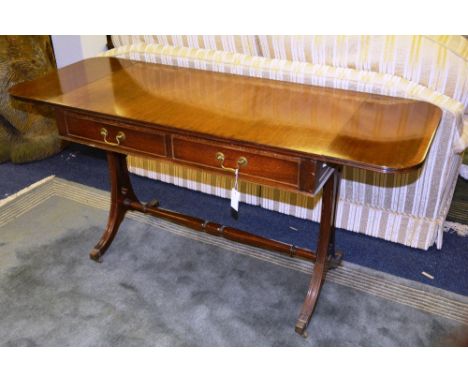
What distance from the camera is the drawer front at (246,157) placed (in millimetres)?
1538

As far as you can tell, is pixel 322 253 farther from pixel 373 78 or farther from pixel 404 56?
pixel 404 56

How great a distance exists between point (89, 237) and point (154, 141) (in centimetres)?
96

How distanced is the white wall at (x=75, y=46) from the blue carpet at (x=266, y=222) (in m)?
0.60

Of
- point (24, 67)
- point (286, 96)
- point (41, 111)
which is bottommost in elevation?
point (41, 111)

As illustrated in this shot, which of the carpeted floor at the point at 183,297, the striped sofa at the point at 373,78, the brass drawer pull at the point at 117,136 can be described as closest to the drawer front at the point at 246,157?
the brass drawer pull at the point at 117,136

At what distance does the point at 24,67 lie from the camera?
3092 mm

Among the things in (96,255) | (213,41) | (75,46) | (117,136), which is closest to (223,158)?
(117,136)

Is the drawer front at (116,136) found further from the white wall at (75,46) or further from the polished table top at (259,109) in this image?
the white wall at (75,46)

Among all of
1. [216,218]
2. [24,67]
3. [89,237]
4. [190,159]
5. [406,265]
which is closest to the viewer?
[190,159]

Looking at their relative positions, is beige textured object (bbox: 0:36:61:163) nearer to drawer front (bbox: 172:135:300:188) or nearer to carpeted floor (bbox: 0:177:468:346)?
carpeted floor (bbox: 0:177:468:346)

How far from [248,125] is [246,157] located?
0.11 meters

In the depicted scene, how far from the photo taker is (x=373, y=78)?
1990 millimetres
